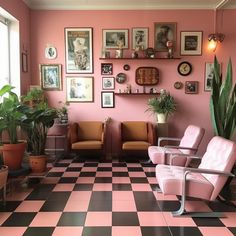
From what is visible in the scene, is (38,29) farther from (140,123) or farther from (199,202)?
(199,202)

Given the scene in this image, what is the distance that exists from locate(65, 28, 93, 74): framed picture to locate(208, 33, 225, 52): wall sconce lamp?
2601mm

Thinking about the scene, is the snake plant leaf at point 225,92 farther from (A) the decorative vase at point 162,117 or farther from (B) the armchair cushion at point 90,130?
(B) the armchair cushion at point 90,130

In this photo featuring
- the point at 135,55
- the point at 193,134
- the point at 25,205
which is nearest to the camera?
the point at 25,205

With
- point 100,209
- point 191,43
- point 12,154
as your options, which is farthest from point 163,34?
point 100,209

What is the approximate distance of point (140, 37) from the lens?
20.5 feet

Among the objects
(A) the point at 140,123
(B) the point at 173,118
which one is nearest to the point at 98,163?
(A) the point at 140,123

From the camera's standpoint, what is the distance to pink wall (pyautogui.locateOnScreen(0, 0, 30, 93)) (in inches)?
204

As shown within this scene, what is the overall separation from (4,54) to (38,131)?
2116 millimetres

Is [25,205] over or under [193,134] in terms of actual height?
under

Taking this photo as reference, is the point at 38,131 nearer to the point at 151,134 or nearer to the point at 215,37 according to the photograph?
the point at 151,134

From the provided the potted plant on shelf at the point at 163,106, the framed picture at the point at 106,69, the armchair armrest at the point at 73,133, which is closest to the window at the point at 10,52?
the armchair armrest at the point at 73,133

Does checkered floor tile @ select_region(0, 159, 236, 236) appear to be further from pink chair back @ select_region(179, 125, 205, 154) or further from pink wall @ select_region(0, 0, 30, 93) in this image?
pink wall @ select_region(0, 0, 30, 93)

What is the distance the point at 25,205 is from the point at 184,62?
4.47 metres

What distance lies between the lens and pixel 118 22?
6.24m
